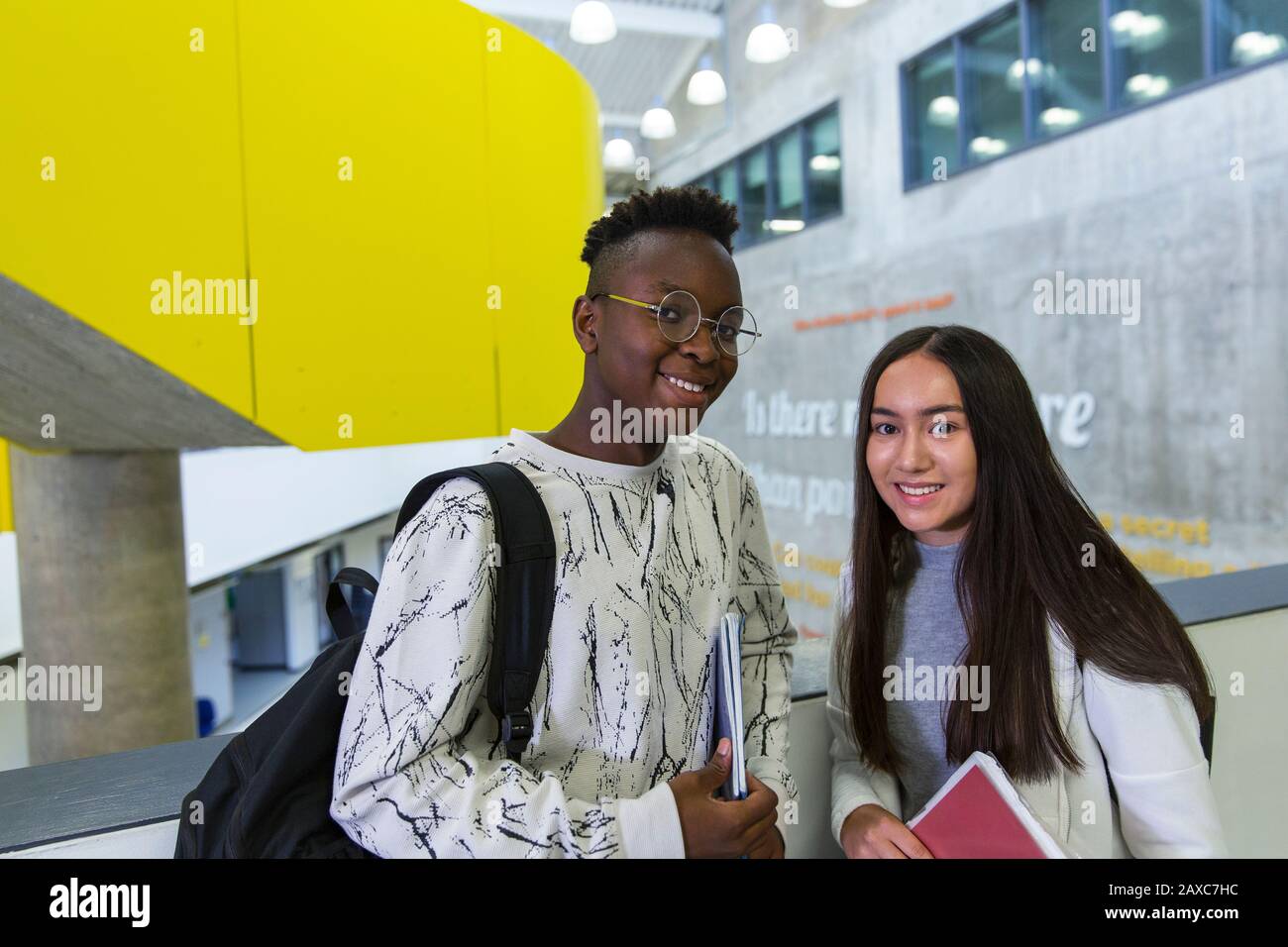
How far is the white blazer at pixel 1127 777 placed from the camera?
127 cm

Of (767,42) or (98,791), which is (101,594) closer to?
(98,791)

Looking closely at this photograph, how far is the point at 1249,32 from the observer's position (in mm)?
5906

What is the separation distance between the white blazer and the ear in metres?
0.83

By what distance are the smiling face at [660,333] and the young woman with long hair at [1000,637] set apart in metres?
0.37

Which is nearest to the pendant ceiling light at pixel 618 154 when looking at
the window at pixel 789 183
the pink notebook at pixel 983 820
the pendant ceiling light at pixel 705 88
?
the pendant ceiling light at pixel 705 88

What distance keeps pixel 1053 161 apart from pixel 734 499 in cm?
756

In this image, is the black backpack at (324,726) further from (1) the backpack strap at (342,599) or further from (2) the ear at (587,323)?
(2) the ear at (587,323)

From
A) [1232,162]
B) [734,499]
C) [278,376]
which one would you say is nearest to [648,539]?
[734,499]

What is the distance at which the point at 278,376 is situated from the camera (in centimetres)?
369

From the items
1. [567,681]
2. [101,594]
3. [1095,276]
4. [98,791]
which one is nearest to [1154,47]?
[1095,276]

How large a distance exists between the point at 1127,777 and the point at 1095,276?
7008 millimetres

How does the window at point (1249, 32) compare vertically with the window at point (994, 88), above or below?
below
